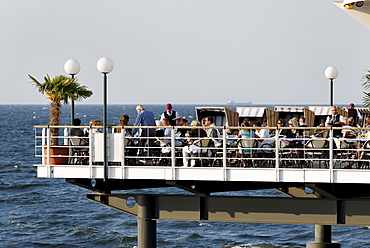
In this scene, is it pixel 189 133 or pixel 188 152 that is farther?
pixel 189 133

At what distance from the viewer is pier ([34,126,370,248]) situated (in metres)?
14.8

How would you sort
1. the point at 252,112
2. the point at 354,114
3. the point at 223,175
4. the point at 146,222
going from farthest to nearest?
the point at 252,112, the point at 354,114, the point at 146,222, the point at 223,175

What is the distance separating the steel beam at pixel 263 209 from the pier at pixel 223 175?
2 centimetres

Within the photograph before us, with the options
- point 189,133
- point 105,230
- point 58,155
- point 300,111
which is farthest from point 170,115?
point 105,230

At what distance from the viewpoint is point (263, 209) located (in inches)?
603

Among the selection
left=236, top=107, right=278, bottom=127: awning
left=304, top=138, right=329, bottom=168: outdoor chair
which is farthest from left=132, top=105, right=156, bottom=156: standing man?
left=236, top=107, right=278, bottom=127: awning

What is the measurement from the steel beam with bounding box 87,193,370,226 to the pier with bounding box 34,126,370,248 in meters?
0.02

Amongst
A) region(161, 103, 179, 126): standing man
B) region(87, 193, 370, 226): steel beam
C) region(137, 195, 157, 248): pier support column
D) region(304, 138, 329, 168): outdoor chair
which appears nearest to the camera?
region(87, 193, 370, 226): steel beam

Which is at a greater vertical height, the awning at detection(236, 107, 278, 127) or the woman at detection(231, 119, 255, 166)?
the awning at detection(236, 107, 278, 127)

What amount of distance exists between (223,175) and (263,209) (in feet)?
3.79

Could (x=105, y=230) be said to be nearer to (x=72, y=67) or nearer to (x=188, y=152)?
(x=72, y=67)

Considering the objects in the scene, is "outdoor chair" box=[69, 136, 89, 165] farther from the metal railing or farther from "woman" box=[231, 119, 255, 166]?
"woman" box=[231, 119, 255, 166]

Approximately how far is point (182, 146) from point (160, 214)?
144 cm

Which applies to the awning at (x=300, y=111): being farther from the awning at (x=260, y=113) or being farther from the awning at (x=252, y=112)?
the awning at (x=252, y=112)
